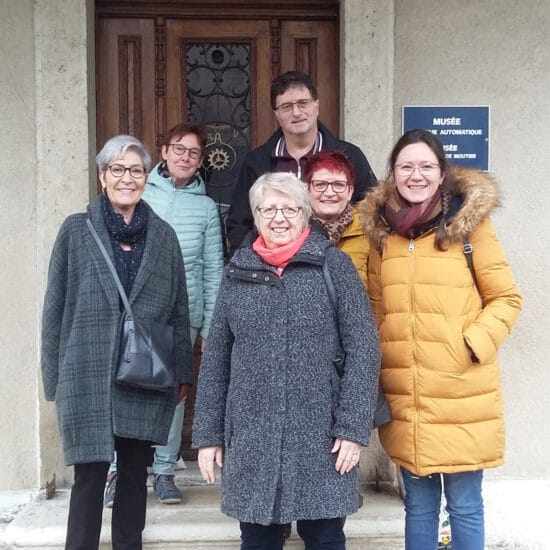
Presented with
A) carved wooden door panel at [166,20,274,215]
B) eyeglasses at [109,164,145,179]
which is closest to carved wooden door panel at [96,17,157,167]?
carved wooden door panel at [166,20,274,215]

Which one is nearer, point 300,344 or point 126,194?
point 300,344

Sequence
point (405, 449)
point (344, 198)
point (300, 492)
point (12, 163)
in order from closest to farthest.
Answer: point (300, 492), point (405, 449), point (344, 198), point (12, 163)

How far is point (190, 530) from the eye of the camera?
3777 mm

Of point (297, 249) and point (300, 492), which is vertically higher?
point (297, 249)

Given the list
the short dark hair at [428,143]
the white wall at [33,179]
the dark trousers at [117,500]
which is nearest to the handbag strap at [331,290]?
the short dark hair at [428,143]

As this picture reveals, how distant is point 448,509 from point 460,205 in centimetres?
118

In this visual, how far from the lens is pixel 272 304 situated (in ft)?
9.02

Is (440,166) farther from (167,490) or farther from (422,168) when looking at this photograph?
(167,490)

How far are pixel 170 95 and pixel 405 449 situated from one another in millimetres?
2566

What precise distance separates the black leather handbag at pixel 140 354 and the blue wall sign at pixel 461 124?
1.99 metres

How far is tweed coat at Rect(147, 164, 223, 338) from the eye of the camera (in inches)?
153

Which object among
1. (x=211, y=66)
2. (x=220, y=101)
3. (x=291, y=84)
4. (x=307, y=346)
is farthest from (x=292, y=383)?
(x=211, y=66)

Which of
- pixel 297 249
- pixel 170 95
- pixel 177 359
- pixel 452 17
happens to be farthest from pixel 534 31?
pixel 177 359

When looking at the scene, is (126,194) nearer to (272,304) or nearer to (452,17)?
(272,304)
